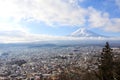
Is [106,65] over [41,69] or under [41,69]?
over

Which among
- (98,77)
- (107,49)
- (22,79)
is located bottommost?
(22,79)

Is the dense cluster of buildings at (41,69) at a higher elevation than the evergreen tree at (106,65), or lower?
lower

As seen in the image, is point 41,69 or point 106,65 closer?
point 106,65

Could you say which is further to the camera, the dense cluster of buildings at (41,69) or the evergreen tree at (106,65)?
the dense cluster of buildings at (41,69)

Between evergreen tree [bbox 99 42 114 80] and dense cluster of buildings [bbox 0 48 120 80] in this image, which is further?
dense cluster of buildings [bbox 0 48 120 80]

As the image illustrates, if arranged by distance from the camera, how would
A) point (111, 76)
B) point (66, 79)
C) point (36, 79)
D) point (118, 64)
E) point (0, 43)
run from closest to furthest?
point (111, 76) < point (118, 64) < point (66, 79) < point (36, 79) < point (0, 43)

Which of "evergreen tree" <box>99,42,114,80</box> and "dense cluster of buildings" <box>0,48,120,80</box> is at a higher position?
"evergreen tree" <box>99,42,114,80</box>

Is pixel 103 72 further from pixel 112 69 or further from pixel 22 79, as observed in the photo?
pixel 22 79

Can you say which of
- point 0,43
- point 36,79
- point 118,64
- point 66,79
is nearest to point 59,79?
point 66,79
